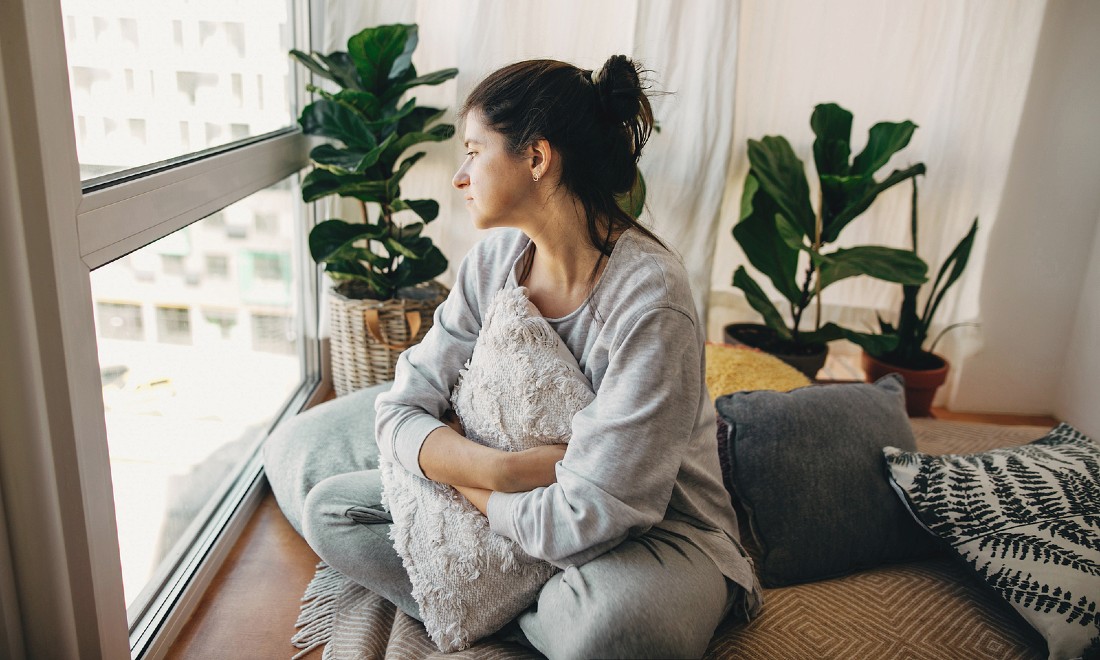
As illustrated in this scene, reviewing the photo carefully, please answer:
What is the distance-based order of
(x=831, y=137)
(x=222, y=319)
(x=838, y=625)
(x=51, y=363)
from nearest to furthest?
(x=51, y=363), (x=838, y=625), (x=222, y=319), (x=831, y=137)

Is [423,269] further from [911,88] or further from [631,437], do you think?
[911,88]

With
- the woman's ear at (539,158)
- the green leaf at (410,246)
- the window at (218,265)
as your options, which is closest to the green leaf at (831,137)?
the green leaf at (410,246)

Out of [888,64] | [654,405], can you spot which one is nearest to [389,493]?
[654,405]

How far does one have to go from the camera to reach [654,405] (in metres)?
1.24

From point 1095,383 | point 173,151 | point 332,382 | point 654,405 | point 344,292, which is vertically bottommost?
point 332,382

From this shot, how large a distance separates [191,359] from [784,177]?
171 cm

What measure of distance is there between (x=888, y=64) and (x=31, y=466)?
2527 millimetres

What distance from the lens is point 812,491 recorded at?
162cm

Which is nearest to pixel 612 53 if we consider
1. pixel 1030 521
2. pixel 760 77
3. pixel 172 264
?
pixel 760 77

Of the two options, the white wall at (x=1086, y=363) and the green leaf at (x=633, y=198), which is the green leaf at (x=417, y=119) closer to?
the green leaf at (x=633, y=198)

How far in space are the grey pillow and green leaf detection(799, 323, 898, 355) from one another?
89 centimetres

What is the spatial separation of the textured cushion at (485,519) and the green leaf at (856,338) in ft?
4.84

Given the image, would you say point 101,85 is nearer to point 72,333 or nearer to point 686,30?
point 72,333

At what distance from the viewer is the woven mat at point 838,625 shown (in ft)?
4.58
